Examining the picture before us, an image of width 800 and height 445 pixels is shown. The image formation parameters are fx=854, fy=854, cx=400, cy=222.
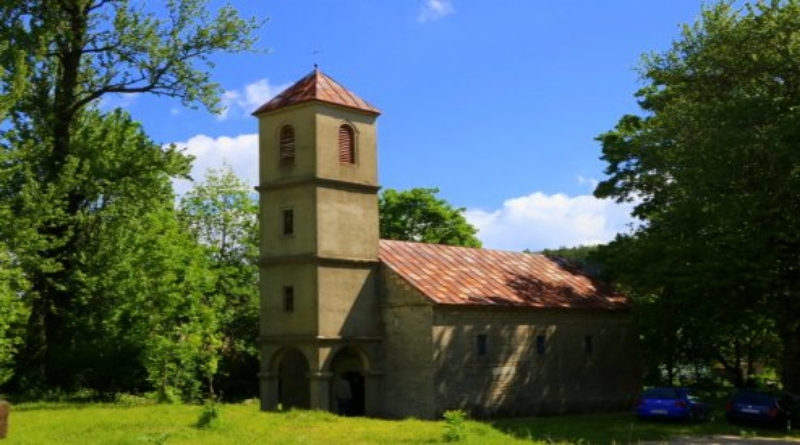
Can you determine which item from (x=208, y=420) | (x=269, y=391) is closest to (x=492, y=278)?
(x=269, y=391)

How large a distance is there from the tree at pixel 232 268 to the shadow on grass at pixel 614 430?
1991 centimetres

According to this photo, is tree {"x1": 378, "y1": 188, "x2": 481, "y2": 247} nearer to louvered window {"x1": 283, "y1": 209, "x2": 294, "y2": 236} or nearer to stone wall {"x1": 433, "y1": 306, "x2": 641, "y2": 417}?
stone wall {"x1": 433, "y1": 306, "x2": 641, "y2": 417}

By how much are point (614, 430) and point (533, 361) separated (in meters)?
7.16

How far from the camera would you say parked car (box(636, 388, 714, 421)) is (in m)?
28.0

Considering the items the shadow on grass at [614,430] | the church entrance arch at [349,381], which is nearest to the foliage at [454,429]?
the shadow on grass at [614,430]

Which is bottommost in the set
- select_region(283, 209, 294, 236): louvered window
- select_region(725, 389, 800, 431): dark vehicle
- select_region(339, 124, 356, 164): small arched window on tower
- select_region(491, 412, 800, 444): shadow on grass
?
select_region(491, 412, 800, 444): shadow on grass

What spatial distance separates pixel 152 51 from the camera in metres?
33.9

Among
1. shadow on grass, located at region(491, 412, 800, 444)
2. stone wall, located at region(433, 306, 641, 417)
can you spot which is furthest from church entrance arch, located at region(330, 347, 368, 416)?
shadow on grass, located at region(491, 412, 800, 444)

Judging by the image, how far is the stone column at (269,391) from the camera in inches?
1209

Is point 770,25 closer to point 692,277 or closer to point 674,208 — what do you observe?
point 674,208

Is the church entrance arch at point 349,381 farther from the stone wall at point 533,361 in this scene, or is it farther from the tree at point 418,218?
the tree at point 418,218

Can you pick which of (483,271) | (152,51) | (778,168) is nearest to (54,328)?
(152,51)

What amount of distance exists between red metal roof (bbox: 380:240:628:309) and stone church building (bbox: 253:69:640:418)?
113mm

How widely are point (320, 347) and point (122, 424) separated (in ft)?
25.7
